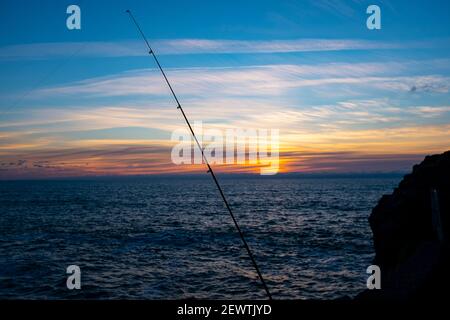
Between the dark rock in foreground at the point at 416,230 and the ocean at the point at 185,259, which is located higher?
the dark rock in foreground at the point at 416,230

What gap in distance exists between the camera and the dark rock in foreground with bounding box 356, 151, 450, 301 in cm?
612

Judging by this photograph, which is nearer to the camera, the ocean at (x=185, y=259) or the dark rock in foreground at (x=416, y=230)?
the dark rock in foreground at (x=416, y=230)

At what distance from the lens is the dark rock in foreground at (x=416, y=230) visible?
6125mm

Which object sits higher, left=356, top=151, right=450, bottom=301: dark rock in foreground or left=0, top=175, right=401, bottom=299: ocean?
left=356, top=151, right=450, bottom=301: dark rock in foreground

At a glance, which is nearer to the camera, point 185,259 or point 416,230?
point 416,230

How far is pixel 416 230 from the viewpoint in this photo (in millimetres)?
9359

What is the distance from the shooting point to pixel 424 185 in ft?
32.1

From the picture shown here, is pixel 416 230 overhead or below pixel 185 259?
overhead
